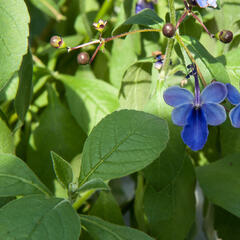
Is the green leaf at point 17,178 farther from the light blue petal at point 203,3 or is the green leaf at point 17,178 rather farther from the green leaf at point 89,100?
the light blue petal at point 203,3

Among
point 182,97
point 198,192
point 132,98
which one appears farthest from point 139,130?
point 198,192

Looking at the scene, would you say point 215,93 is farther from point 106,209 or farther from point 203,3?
point 106,209

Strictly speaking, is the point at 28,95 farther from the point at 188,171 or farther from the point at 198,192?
the point at 198,192

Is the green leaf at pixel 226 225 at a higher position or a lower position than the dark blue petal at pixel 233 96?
lower

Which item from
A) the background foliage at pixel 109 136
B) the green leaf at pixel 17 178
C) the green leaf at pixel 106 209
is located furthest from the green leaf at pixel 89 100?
the green leaf at pixel 17 178

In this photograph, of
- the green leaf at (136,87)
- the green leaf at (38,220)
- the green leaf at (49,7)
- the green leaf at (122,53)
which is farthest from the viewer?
the green leaf at (49,7)

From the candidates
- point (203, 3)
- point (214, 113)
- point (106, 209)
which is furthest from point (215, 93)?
point (106, 209)

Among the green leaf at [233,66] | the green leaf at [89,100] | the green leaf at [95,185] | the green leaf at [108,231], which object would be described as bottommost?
the green leaf at [89,100]

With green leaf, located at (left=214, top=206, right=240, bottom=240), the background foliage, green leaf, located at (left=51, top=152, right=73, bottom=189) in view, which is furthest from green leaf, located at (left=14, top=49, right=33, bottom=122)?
green leaf, located at (left=214, top=206, right=240, bottom=240)
